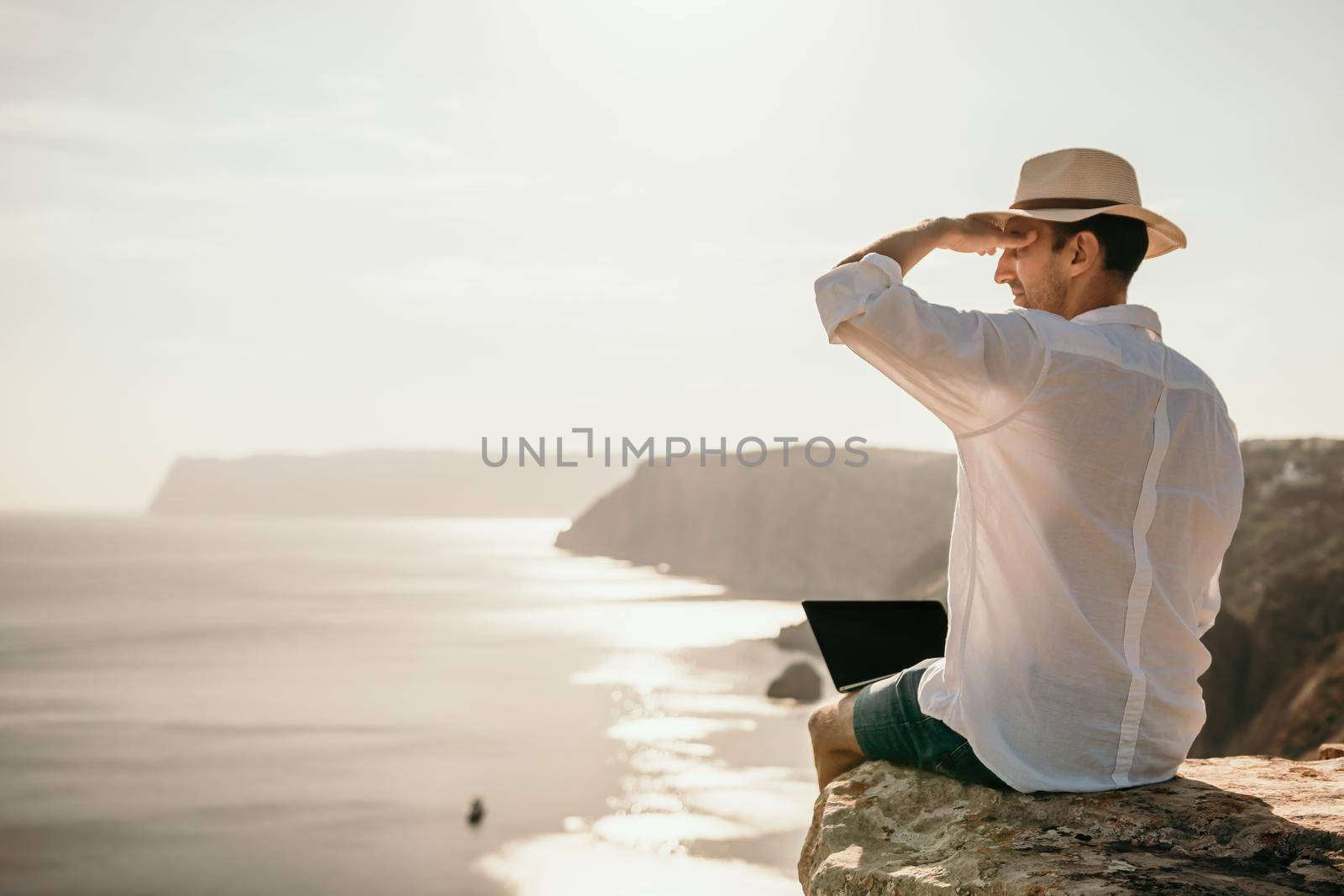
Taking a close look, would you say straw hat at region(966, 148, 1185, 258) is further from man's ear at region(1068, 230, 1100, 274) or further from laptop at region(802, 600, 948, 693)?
laptop at region(802, 600, 948, 693)

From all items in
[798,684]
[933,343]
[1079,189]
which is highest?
[1079,189]

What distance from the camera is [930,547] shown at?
8500 cm

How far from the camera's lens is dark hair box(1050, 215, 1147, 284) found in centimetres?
275

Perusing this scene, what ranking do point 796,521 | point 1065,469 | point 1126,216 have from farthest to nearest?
point 796,521 < point 1126,216 < point 1065,469

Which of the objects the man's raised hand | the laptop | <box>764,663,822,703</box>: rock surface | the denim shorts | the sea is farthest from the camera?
<box>764,663,822,703</box>: rock surface

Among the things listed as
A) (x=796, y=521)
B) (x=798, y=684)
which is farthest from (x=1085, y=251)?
(x=796, y=521)

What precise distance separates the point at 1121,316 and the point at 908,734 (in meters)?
1.43

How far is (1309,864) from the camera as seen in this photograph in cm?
261

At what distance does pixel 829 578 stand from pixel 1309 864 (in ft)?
318

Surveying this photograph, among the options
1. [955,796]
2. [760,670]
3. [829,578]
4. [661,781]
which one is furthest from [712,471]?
[955,796]

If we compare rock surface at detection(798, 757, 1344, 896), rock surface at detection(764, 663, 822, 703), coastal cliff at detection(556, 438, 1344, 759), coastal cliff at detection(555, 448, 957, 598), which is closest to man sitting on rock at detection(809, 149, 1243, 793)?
rock surface at detection(798, 757, 1344, 896)

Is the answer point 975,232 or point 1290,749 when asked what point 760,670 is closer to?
point 1290,749

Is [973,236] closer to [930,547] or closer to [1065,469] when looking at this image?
[1065,469]

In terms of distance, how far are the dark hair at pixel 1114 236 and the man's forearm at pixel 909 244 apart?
30 centimetres
